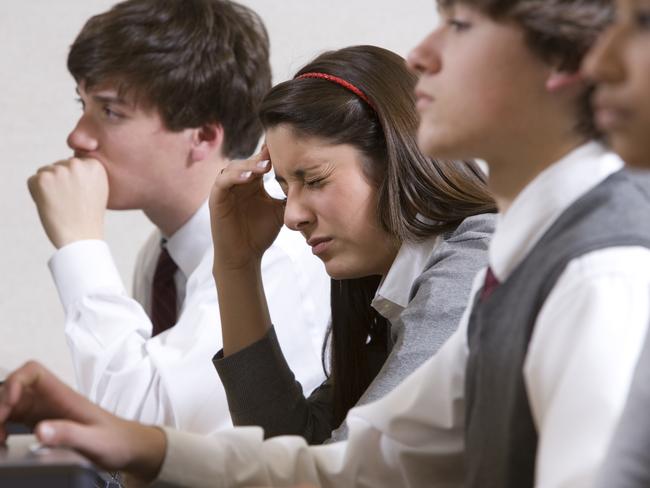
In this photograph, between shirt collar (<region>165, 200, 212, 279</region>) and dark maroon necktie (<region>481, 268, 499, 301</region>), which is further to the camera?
shirt collar (<region>165, 200, 212, 279</region>)

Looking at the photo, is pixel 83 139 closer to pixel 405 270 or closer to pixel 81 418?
pixel 405 270

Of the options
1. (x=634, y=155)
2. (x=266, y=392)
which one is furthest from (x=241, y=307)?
(x=634, y=155)

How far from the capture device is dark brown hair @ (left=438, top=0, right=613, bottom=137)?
788 millimetres

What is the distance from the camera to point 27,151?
2.67 meters

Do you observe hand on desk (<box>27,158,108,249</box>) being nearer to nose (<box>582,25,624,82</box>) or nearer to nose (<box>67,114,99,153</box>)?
nose (<box>67,114,99,153</box>)

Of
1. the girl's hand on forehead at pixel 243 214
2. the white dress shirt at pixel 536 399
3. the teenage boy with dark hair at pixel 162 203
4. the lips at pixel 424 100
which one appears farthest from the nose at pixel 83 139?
the lips at pixel 424 100

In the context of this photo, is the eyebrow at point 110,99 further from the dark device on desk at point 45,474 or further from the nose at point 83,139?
the dark device on desk at point 45,474

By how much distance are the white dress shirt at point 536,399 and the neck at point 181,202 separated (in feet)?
3.26

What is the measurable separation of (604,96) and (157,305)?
5.11 ft

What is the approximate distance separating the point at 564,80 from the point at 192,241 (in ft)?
4.23

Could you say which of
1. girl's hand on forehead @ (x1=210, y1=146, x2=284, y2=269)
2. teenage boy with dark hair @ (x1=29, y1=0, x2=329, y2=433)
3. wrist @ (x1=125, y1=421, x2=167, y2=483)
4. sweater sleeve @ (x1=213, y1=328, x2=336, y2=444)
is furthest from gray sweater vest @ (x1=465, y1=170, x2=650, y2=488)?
teenage boy with dark hair @ (x1=29, y1=0, x2=329, y2=433)

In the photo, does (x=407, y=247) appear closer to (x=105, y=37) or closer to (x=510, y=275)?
(x=510, y=275)

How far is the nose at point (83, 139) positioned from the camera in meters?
1.96

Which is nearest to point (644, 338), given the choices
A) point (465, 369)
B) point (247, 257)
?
point (465, 369)
